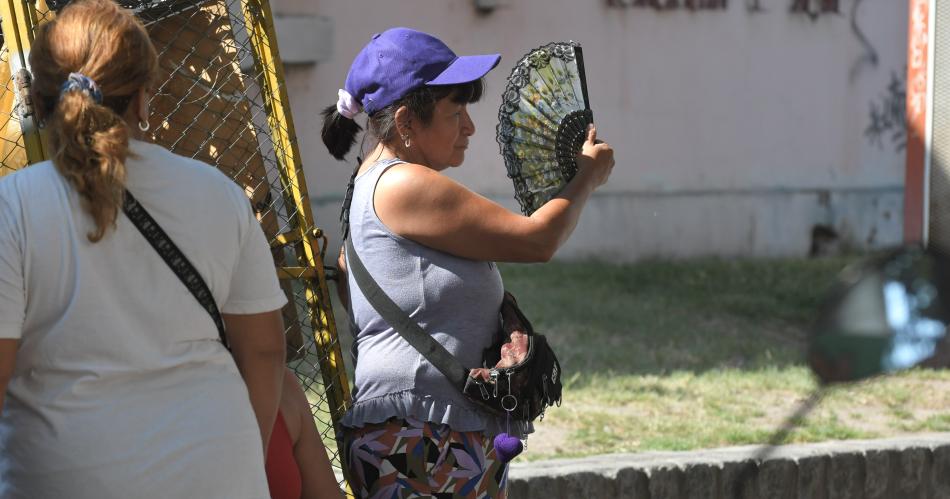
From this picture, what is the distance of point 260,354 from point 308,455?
377mm

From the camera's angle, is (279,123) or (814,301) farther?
(814,301)

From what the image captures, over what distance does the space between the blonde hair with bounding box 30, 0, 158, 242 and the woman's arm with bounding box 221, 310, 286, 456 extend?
0.32 meters

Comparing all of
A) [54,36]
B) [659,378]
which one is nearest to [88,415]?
[54,36]

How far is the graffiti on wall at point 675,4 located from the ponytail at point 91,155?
809 cm

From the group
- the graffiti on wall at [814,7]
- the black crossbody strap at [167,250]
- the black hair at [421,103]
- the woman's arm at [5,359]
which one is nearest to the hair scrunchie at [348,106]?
the black hair at [421,103]

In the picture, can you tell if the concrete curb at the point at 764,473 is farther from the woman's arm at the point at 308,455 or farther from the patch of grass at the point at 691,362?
the woman's arm at the point at 308,455

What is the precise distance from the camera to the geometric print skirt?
2.64 meters

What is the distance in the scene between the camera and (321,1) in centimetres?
871

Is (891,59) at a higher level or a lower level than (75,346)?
lower

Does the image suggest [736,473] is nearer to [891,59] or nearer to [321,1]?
[321,1]

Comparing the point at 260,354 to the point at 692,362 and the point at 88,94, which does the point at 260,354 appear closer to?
the point at 88,94

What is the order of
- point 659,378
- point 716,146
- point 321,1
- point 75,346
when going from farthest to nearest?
point 716,146 < point 321,1 < point 659,378 < point 75,346

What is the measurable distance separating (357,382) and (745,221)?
8110mm

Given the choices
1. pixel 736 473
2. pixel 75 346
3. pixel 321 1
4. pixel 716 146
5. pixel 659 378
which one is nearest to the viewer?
pixel 75 346
